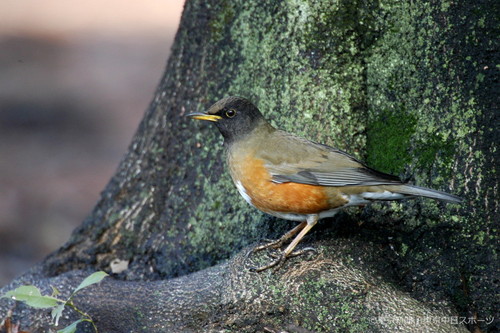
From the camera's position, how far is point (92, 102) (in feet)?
39.9

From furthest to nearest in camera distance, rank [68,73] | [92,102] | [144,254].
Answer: [68,73], [92,102], [144,254]

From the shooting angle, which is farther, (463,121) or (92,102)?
(92,102)

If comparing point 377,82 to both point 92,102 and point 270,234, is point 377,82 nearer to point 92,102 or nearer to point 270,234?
point 270,234

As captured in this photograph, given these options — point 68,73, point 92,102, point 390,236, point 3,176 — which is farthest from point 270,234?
point 68,73

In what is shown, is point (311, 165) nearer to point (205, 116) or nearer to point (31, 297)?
point (205, 116)

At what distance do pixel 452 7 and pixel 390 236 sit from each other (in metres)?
1.57

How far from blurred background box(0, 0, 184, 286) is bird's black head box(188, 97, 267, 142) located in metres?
4.22

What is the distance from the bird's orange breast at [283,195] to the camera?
4.41 meters

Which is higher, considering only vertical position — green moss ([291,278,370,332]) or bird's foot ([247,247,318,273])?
bird's foot ([247,247,318,273])

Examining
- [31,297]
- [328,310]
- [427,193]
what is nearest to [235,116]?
[427,193]

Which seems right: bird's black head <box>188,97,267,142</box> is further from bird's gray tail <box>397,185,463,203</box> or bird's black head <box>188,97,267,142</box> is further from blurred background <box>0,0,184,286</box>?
blurred background <box>0,0,184,286</box>

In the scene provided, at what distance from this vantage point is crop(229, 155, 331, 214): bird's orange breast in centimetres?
441

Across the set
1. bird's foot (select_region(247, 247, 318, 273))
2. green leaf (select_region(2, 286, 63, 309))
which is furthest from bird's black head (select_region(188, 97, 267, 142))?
green leaf (select_region(2, 286, 63, 309))

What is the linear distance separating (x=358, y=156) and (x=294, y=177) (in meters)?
0.57
